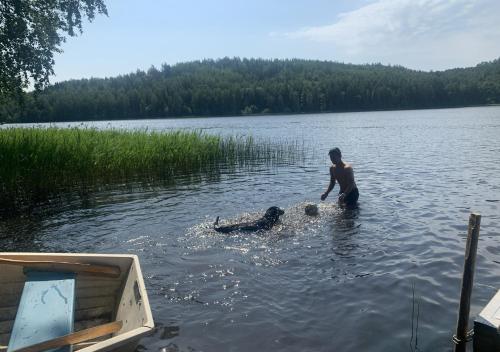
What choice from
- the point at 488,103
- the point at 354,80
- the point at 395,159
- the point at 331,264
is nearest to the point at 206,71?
the point at 354,80

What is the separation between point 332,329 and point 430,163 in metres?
18.5

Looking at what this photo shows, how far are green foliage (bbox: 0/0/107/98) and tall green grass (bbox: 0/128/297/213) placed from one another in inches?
92.4

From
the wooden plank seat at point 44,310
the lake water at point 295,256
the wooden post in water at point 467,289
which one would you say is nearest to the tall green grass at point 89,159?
the lake water at point 295,256

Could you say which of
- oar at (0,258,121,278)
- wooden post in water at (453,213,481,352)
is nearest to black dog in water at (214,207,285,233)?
oar at (0,258,121,278)

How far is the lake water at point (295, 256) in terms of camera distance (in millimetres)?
5574

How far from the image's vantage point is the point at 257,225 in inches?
392

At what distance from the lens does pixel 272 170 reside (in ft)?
67.2

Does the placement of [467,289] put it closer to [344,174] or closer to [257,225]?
[257,225]

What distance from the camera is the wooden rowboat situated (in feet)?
13.9

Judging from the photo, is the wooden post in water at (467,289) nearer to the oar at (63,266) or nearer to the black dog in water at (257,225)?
the oar at (63,266)

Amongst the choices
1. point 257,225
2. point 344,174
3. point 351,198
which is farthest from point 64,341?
point 351,198

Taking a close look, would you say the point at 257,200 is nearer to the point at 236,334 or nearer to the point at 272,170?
the point at 272,170

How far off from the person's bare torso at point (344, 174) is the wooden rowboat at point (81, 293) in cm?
759

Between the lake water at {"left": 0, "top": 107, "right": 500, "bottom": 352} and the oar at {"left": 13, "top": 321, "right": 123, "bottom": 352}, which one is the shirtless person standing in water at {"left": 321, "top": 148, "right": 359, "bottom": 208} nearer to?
the lake water at {"left": 0, "top": 107, "right": 500, "bottom": 352}
